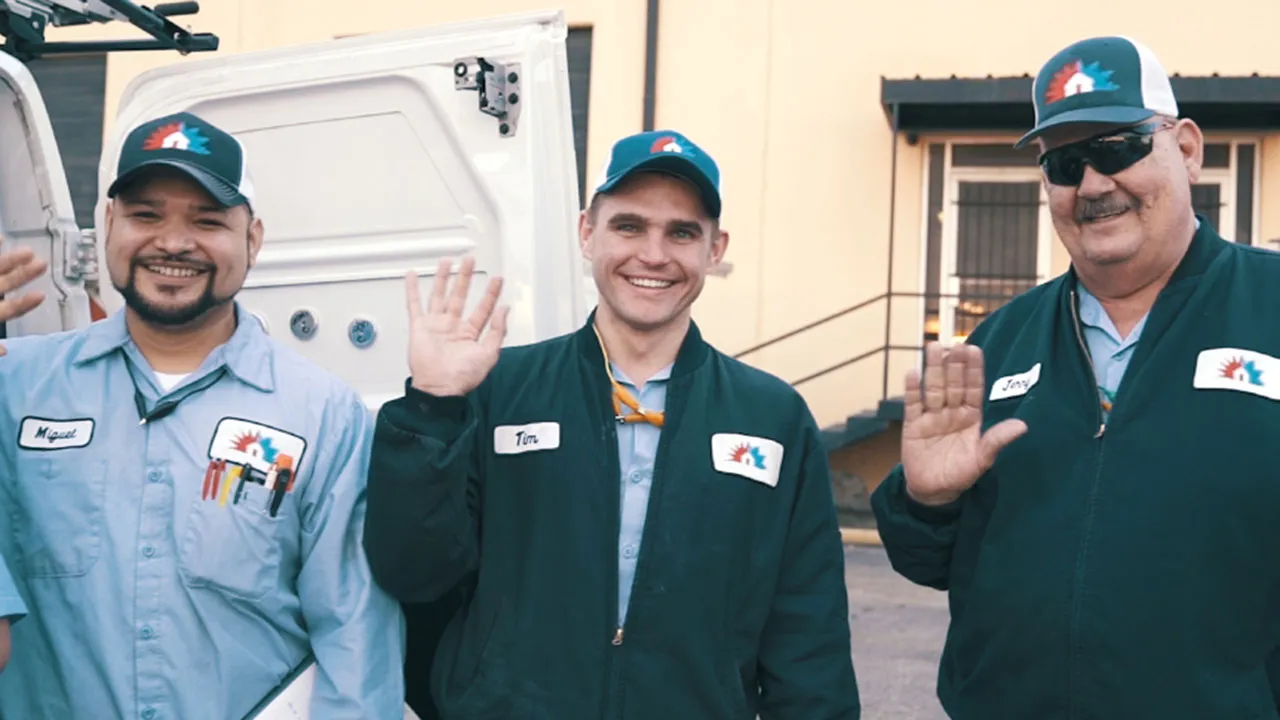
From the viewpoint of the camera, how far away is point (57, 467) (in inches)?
86.0

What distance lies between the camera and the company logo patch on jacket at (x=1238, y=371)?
2176mm

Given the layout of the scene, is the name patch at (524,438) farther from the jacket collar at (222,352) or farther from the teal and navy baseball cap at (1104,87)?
the teal and navy baseball cap at (1104,87)

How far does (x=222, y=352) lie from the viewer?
2.31 metres

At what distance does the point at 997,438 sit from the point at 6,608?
176 cm

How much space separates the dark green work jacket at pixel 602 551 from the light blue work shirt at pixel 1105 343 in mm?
584

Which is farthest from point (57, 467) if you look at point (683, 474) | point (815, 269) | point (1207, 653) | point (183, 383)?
point (815, 269)

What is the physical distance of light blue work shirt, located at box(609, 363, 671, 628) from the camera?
2367 millimetres

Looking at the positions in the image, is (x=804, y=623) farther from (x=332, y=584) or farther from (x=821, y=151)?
(x=821, y=151)

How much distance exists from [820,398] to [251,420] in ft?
31.2

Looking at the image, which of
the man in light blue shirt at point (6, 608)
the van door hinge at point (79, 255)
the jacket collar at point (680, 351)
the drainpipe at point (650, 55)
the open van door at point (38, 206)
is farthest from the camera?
the drainpipe at point (650, 55)

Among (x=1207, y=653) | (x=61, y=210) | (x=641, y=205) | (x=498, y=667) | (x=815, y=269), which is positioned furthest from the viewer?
(x=815, y=269)

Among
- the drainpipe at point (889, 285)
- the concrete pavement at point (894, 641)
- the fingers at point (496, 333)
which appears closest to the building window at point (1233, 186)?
the drainpipe at point (889, 285)

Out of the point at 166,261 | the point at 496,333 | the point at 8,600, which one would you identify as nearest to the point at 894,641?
the point at 496,333

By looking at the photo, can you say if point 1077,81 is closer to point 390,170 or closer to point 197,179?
point 197,179
